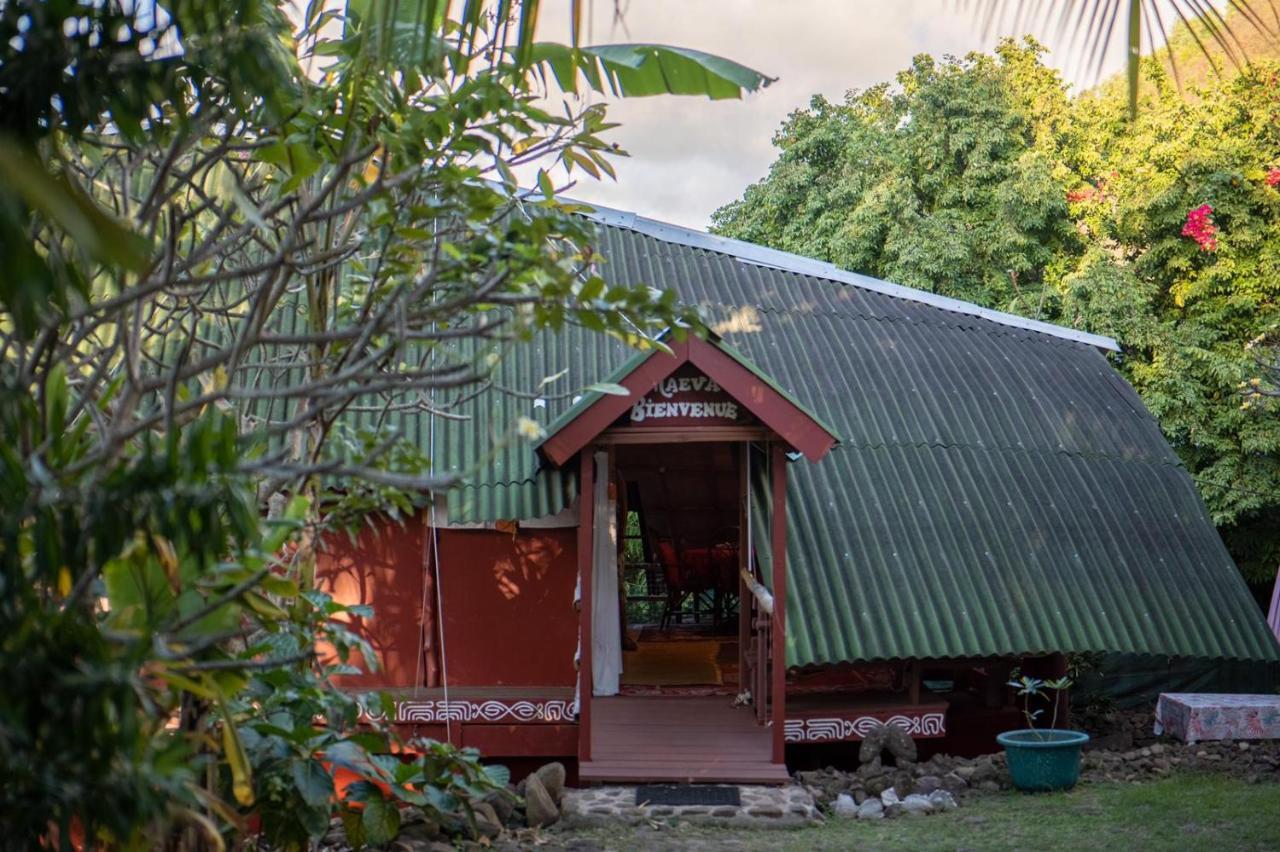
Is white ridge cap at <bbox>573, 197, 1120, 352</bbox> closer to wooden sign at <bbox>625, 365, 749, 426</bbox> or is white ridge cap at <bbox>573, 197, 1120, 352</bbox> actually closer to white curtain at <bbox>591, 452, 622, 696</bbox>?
white curtain at <bbox>591, 452, 622, 696</bbox>

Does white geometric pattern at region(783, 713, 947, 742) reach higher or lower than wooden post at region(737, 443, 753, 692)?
lower

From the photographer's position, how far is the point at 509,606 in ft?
34.2

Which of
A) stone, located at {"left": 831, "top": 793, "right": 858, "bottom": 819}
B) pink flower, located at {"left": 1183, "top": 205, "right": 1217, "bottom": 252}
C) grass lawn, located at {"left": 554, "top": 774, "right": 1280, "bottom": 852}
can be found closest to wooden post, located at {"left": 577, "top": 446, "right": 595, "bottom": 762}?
grass lawn, located at {"left": 554, "top": 774, "right": 1280, "bottom": 852}

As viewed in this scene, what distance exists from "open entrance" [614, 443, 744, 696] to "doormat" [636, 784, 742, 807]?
6.04 ft

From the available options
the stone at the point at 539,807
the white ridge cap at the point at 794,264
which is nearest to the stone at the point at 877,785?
the stone at the point at 539,807

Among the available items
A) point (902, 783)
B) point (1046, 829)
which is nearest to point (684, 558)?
point (902, 783)

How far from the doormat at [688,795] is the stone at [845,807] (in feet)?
2.25

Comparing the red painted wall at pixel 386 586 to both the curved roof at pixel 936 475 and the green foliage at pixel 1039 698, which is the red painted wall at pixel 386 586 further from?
the green foliage at pixel 1039 698

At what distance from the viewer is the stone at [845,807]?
8.54m

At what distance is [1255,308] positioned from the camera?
15.6 meters

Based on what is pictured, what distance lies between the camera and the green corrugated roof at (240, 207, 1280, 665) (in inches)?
418

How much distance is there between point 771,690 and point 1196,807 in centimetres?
307

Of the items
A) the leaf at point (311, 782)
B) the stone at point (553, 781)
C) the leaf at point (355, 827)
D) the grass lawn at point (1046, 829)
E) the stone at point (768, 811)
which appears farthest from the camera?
the stone at point (553, 781)

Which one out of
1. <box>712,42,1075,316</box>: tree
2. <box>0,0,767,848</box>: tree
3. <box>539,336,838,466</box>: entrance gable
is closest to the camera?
<box>0,0,767,848</box>: tree
